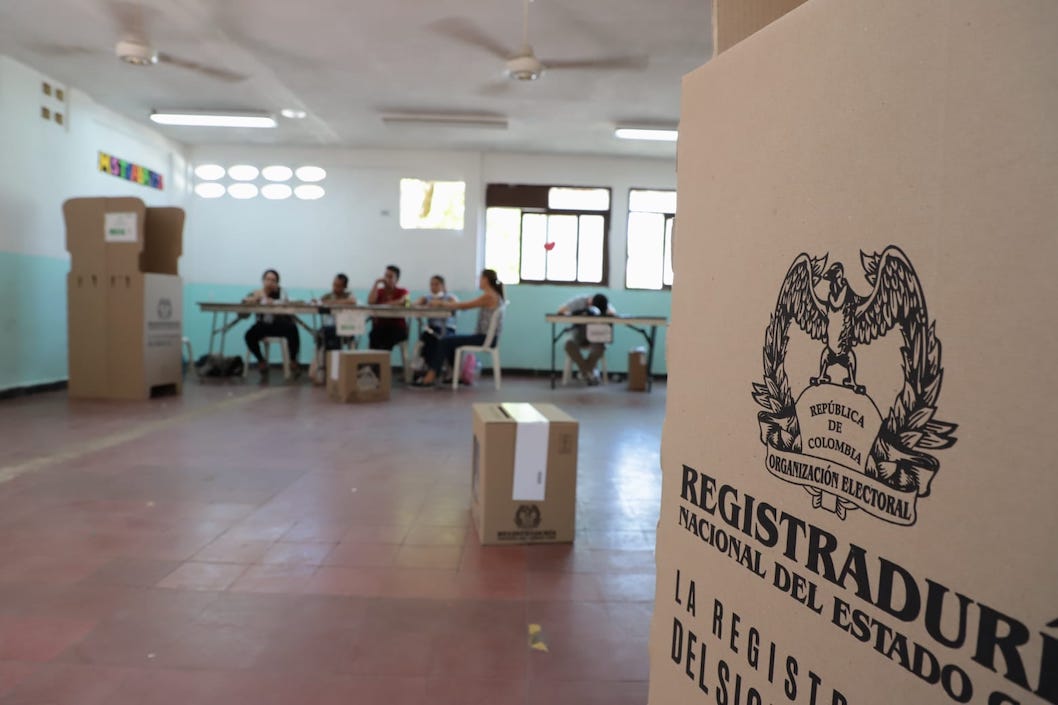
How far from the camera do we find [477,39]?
4617 millimetres

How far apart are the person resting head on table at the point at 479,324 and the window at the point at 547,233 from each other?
6.02ft

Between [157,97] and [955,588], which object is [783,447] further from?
[157,97]

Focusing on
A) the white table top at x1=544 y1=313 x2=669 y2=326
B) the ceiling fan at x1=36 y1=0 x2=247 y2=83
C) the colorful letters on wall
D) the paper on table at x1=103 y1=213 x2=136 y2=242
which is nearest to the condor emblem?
the ceiling fan at x1=36 y1=0 x2=247 y2=83

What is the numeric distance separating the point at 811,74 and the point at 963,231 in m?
0.20

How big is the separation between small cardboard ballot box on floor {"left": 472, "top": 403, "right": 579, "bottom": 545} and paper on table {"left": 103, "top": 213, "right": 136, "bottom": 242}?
4099mm

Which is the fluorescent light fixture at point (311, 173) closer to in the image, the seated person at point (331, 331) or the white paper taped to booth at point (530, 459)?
the seated person at point (331, 331)

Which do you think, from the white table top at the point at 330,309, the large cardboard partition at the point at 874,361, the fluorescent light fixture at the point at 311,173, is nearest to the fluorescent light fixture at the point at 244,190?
the fluorescent light fixture at the point at 311,173

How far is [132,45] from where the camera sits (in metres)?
4.51

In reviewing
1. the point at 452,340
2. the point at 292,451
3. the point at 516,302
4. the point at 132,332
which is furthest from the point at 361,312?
the point at 292,451

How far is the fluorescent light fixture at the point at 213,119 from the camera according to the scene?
659 cm

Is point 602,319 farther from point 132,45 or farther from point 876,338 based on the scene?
point 876,338

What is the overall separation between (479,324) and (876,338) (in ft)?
19.8

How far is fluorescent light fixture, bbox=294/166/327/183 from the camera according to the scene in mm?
8055

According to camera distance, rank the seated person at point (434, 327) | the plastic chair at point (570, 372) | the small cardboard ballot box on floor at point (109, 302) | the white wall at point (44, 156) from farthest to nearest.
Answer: the plastic chair at point (570, 372) → the seated person at point (434, 327) → the white wall at point (44, 156) → the small cardboard ballot box on floor at point (109, 302)
